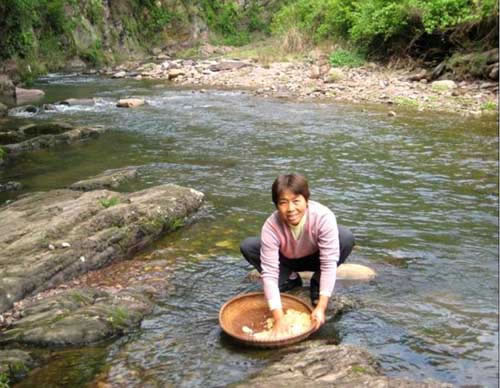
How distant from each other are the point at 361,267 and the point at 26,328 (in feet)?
8.53

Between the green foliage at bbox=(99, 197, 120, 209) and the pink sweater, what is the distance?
2.46 meters

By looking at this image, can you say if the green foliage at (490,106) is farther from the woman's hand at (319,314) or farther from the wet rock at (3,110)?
the wet rock at (3,110)

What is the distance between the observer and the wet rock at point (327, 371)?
295 cm

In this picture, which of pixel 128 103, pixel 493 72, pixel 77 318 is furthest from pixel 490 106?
pixel 77 318

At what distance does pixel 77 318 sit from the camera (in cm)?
383

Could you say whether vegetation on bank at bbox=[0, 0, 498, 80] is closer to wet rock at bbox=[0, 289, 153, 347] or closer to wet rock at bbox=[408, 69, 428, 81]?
wet rock at bbox=[408, 69, 428, 81]

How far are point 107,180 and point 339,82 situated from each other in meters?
10.9

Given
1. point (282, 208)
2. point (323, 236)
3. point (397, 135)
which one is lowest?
point (397, 135)

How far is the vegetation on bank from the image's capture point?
52.2 feet

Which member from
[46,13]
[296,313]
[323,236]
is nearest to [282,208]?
[323,236]

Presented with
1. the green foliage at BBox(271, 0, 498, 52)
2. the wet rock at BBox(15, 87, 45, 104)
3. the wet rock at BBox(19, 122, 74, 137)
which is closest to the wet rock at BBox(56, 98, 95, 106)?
the wet rock at BBox(15, 87, 45, 104)

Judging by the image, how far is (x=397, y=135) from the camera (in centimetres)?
1024

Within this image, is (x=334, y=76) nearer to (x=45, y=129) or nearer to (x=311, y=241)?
(x=45, y=129)

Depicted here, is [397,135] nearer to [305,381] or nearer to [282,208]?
[282,208]
